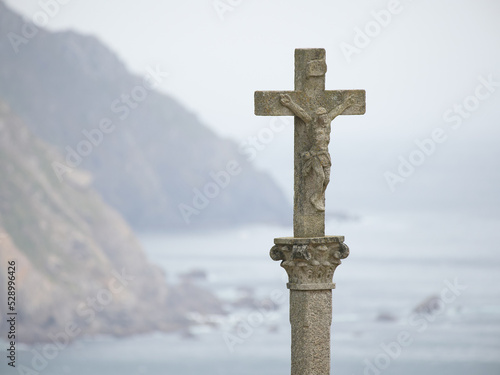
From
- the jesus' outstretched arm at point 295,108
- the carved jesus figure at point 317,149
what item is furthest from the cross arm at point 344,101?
the jesus' outstretched arm at point 295,108

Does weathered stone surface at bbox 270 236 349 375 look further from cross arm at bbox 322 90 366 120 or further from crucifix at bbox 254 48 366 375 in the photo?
cross arm at bbox 322 90 366 120

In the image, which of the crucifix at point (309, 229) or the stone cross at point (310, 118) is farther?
the stone cross at point (310, 118)

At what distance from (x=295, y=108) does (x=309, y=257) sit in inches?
67.7

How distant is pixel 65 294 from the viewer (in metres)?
97.4

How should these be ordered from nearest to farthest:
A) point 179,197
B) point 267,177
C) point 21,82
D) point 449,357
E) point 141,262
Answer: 1. point 449,357
2. point 267,177
3. point 179,197
4. point 141,262
5. point 21,82

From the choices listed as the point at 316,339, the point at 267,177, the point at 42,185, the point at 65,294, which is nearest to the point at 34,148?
the point at 42,185

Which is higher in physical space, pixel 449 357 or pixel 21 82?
pixel 21 82

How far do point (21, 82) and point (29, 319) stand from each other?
59.9 feet

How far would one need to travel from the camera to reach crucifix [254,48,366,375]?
1445 centimetres

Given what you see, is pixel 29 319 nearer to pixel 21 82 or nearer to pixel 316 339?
pixel 21 82

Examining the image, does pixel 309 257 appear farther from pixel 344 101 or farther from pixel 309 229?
pixel 344 101
